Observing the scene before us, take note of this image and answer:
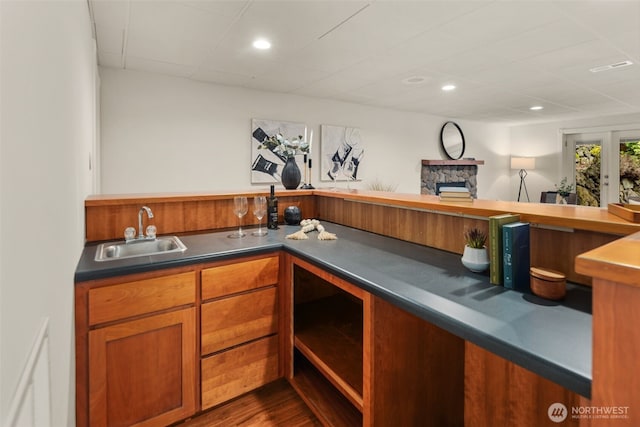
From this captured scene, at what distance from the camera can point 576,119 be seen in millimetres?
6539

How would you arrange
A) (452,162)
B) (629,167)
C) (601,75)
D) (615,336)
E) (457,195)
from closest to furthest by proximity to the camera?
(615,336) → (457,195) → (601,75) → (629,167) → (452,162)

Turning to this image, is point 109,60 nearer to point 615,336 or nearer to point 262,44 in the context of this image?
point 262,44

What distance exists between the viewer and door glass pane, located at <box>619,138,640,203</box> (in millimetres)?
6082

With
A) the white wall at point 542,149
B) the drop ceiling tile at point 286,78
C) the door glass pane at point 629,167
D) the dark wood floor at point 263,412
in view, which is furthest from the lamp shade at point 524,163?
the dark wood floor at point 263,412

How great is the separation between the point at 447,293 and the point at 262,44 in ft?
8.22

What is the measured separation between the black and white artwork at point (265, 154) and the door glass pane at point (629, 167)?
611 centimetres

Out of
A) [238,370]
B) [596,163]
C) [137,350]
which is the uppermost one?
[596,163]

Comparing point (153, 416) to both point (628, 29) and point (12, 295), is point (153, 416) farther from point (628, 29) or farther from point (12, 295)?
point (628, 29)

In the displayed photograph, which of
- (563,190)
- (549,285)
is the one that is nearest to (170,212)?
(549,285)

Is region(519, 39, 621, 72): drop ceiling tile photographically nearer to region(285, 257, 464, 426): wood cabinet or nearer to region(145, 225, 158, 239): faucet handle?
region(285, 257, 464, 426): wood cabinet

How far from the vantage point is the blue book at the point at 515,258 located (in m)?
1.19

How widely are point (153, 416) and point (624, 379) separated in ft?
5.76

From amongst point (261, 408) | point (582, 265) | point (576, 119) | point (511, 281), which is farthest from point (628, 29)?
point (576, 119)

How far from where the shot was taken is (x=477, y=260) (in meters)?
1.35
